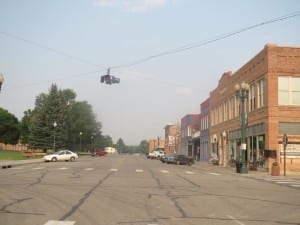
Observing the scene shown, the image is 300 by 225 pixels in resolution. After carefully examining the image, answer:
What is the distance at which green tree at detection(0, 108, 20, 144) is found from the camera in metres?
155

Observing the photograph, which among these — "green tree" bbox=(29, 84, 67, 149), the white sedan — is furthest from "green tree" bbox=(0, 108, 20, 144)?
the white sedan

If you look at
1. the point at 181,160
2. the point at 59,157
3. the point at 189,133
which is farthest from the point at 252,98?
the point at 189,133

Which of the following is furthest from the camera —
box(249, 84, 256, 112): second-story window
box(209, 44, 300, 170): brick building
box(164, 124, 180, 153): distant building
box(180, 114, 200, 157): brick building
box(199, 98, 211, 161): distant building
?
box(164, 124, 180, 153): distant building

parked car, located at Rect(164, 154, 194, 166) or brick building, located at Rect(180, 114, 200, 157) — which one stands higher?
brick building, located at Rect(180, 114, 200, 157)

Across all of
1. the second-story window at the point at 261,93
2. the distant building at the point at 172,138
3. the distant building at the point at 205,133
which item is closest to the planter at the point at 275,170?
the second-story window at the point at 261,93

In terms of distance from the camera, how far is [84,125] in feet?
453

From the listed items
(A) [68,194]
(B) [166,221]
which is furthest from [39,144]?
(B) [166,221]

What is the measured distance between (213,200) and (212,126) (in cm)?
5564

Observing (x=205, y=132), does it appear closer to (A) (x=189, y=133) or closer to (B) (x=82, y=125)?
(A) (x=189, y=133)

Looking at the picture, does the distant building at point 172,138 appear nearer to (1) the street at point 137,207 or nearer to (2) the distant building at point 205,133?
(2) the distant building at point 205,133

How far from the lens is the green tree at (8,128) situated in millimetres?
155000

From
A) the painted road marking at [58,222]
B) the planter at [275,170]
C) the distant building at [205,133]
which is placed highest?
the distant building at [205,133]

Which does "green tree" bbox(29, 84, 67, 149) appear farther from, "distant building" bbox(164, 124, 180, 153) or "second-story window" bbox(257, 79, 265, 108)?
"second-story window" bbox(257, 79, 265, 108)

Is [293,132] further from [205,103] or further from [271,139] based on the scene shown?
[205,103]
